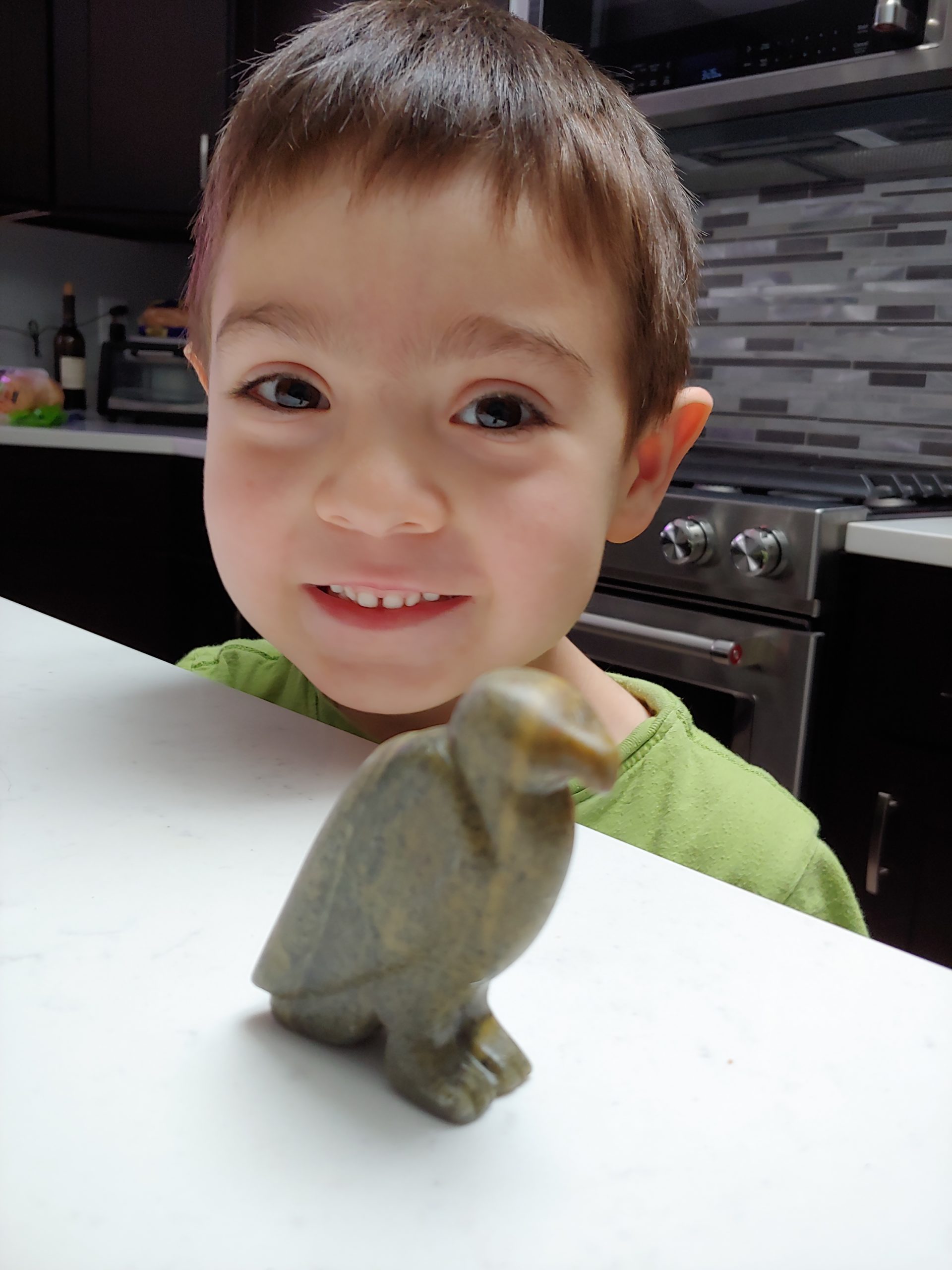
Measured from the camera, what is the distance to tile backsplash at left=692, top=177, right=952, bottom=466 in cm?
194

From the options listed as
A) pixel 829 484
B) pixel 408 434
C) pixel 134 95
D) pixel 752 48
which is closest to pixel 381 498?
pixel 408 434

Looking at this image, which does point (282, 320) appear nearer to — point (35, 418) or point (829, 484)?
point (829, 484)

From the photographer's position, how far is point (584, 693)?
31.7 inches

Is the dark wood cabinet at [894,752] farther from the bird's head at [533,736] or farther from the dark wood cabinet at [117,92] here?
the dark wood cabinet at [117,92]

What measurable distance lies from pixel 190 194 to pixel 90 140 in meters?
0.30

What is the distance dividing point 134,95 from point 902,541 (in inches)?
105

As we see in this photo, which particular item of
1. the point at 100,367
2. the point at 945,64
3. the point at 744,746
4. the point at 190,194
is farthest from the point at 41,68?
the point at 744,746

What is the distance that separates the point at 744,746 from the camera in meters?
1.52

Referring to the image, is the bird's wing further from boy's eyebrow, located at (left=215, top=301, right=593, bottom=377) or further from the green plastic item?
the green plastic item

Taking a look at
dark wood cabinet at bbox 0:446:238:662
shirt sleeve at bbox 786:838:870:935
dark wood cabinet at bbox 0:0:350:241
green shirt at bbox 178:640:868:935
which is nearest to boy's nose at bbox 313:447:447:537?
green shirt at bbox 178:640:868:935

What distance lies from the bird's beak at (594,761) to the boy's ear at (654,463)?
51 centimetres

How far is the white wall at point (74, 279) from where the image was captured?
334 cm

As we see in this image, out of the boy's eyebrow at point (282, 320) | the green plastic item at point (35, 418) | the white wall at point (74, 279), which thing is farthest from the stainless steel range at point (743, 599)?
the white wall at point (74, 279)

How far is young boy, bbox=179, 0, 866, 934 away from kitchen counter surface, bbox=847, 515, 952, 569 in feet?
2.37
